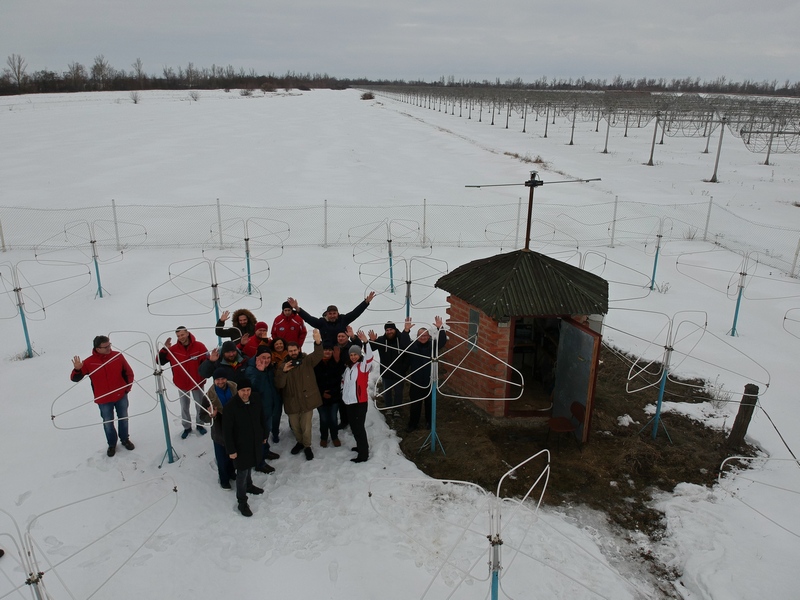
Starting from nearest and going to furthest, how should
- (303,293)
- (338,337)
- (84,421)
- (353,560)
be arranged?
(353,560) < (338,337) < (84,421) < (303,293)

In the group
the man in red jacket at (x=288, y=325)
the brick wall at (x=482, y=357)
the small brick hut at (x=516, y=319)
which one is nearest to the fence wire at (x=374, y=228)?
the brick wall at (x=482, y=357)

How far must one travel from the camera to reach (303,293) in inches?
468

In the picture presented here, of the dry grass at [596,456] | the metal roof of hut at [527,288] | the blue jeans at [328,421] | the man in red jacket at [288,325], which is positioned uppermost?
the metal roof of hut at [527,288]

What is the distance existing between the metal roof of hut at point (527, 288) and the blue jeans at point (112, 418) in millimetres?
4386

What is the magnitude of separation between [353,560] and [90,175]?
2211 centimetres

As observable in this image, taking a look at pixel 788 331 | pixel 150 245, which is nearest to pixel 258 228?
pixel 150 245

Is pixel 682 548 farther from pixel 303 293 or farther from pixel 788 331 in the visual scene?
Result: pixel 303 293

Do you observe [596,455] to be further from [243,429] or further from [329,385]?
[243,429]

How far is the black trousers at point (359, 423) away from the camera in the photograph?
6.25m

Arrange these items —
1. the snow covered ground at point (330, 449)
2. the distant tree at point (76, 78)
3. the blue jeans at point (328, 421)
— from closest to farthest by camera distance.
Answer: the snow covered ground at point (330, 449), the blue jeans at point (328, 421), the distant tree at point (76, 78)

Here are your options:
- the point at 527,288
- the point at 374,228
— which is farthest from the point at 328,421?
the point at 374,228

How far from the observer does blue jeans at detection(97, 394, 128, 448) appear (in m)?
6.17

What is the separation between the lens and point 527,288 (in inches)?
276

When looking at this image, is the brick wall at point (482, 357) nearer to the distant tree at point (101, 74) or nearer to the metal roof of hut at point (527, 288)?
the metal roof of hut at point (527, 288)
